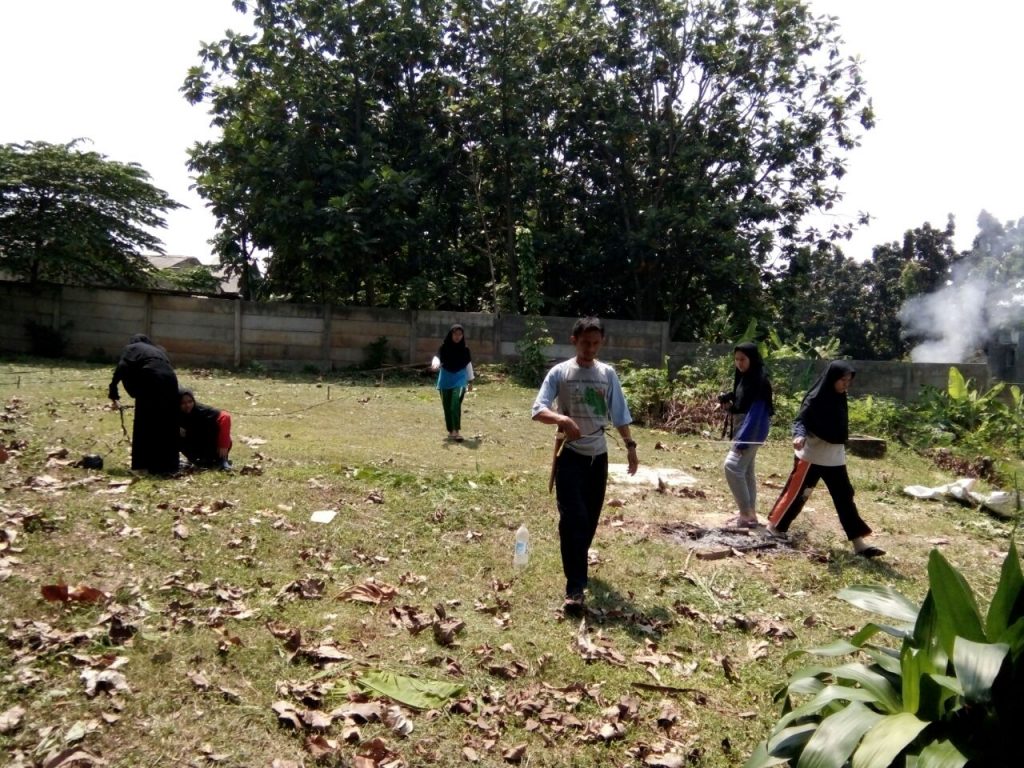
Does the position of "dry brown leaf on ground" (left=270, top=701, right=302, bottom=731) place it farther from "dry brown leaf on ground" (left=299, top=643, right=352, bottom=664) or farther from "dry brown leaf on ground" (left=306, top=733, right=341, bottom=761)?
"dry brown leaf on ground" (left=299, top=643, right=352, bottom=664)

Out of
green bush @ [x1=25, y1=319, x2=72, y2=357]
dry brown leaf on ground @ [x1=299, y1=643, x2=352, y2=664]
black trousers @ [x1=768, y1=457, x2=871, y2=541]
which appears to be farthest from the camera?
green bush @ [x1=25, y1=319, x2=72, y2=357]

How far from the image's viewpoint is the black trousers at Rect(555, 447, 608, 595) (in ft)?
18.2

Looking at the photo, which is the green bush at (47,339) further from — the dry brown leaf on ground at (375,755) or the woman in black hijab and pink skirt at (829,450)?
the dry brown leaf on ground at (375,755)

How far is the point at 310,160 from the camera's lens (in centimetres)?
1989

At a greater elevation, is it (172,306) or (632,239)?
(632,239)

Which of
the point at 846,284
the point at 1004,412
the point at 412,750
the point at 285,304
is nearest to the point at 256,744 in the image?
the point at 412,750

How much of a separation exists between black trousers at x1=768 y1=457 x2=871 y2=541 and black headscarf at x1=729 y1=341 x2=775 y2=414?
649 mm

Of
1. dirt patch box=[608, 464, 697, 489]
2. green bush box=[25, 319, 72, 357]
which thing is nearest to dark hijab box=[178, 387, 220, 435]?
dirt patch box=[608, 464, 697, 489]

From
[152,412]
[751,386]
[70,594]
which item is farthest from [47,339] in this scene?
[751,386]

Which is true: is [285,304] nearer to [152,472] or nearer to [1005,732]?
[152,472]

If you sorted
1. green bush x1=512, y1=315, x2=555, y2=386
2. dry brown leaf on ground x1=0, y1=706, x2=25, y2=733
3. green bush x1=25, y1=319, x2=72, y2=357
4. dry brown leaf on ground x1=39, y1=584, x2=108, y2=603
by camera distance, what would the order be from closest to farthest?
1. dry brown leaf on ground x1=0, y1=706, x2=25, y2=733
2. dry brown leaf on ground x1=39, y1=584, x2=108, y2=603
3. green bush x1=512, y1=315, x2=555, y2=386
4. green bush x1=25, y1=319, x2=72, y2=357

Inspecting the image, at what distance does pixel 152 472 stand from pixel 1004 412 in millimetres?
14168

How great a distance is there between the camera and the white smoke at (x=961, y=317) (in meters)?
30.4

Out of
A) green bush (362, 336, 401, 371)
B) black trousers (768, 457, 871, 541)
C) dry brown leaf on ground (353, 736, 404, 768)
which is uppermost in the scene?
green bush (362, 336, 401, 371)
